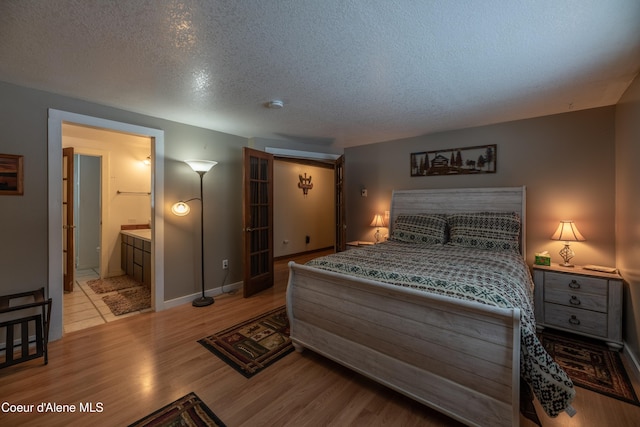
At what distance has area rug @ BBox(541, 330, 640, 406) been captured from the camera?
1817mm

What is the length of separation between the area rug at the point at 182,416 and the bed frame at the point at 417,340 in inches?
32.2

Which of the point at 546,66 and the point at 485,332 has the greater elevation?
the point at 546,66

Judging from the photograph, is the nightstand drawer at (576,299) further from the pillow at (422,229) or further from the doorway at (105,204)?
the doorway at (105,204)

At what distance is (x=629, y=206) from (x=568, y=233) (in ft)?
1.85

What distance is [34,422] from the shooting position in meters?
1.57

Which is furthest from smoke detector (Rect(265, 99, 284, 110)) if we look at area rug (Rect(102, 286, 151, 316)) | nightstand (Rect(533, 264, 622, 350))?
nightstand (Rect(533, 264, 622, 350))

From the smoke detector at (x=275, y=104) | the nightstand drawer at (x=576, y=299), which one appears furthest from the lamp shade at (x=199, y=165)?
the nightstand drawer at (x=576, y=299)

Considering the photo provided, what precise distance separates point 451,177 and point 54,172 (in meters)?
4.40

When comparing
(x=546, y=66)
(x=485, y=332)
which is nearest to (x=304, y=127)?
(x=546, y=66)

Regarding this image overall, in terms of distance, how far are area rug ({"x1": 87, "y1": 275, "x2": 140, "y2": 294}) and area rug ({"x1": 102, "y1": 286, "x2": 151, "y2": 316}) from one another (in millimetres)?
232

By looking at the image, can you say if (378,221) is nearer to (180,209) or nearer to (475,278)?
(475,278)

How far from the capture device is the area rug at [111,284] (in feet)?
12.9

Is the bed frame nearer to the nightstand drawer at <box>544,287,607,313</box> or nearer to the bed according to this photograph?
the bed

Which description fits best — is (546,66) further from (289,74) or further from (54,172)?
(54,172)
